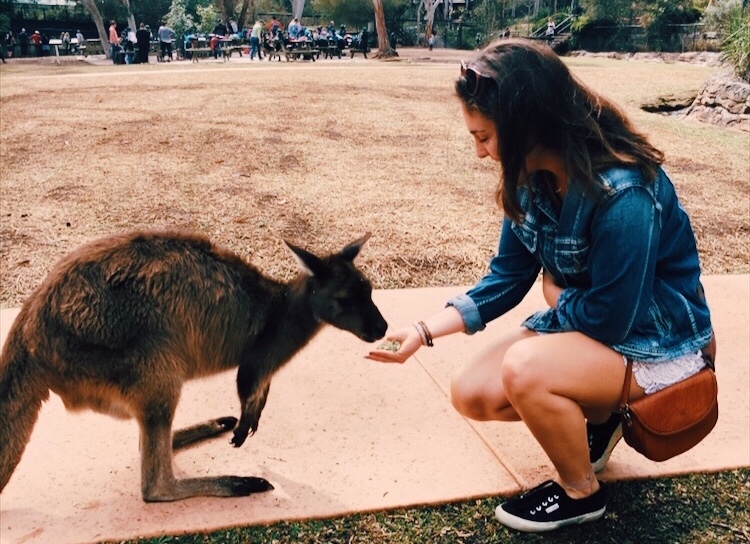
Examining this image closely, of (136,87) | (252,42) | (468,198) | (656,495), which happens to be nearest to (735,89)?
(468,198)

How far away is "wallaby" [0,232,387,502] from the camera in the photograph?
2264 millimetres

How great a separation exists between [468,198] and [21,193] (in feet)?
11.3

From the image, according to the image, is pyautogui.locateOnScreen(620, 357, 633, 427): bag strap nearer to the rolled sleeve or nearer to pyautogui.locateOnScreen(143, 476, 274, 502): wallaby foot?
the rolled sleeve

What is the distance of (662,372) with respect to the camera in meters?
2.21

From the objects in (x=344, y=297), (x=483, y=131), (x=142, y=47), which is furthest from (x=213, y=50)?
(x=483, y=131)

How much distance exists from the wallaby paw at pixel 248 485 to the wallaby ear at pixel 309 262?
751mm

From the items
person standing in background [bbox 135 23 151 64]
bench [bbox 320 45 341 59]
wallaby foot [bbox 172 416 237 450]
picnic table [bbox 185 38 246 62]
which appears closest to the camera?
wallaby foot [bbox 172 416 237 450]

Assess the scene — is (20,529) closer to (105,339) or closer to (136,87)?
(105,339)

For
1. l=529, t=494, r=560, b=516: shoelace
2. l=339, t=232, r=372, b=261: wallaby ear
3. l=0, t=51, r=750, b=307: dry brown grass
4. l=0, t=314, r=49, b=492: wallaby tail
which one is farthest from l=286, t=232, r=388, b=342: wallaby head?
l=0, t=51, r=750, b=307: dry brown grass

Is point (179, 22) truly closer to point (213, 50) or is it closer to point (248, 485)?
point (213, 50)

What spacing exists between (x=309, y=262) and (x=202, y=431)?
0.75 m

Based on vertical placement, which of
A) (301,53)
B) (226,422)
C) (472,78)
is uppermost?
(301,53)

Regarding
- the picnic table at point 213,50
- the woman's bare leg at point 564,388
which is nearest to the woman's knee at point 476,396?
the woman's bare leg at point 564,388

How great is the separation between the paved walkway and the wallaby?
0.11 metres
